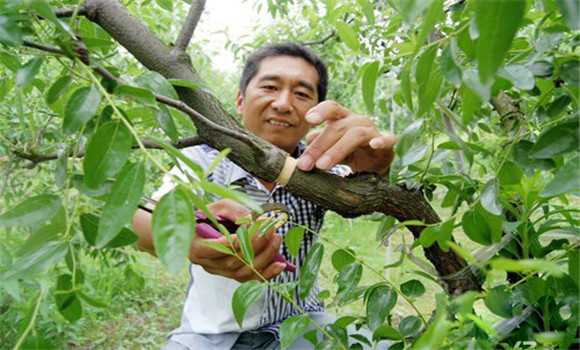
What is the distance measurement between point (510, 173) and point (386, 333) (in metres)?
0.22

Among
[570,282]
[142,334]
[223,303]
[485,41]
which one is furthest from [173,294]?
[485,41]

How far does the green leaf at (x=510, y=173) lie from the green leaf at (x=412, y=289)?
182 millimetres

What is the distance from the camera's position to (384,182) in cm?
66

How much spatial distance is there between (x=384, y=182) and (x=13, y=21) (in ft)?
1.56

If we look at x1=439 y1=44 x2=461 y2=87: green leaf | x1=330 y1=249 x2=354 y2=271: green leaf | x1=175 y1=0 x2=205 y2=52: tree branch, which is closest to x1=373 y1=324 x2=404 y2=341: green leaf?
x1=330 y1=249 x2=354 y2=271: green leaf

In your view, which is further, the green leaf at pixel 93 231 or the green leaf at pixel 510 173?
the green leaf at pixel 510 173

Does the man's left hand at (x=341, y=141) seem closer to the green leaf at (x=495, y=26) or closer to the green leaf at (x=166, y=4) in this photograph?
the green leaf at (x=166, y=4)

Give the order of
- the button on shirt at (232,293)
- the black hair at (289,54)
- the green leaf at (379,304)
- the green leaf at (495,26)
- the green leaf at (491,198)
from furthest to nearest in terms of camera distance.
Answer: the black hair at (289,54) → the button on shirt at (232,293) → the green leaf at (379,304) → the green leaf at (491,198) → the green leaf at (495,26)

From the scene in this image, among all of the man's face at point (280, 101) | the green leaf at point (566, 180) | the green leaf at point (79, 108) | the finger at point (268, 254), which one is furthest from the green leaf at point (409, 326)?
the man's face at point (280, 101)

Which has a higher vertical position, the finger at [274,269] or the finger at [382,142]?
the finger at [382,142]

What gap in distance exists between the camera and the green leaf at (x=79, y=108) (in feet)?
1.10

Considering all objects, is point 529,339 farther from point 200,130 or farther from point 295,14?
point 295,14

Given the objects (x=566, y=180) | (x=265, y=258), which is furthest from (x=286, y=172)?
(x=566, y=180)

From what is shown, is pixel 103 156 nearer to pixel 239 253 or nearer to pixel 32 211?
pixel 32 211
